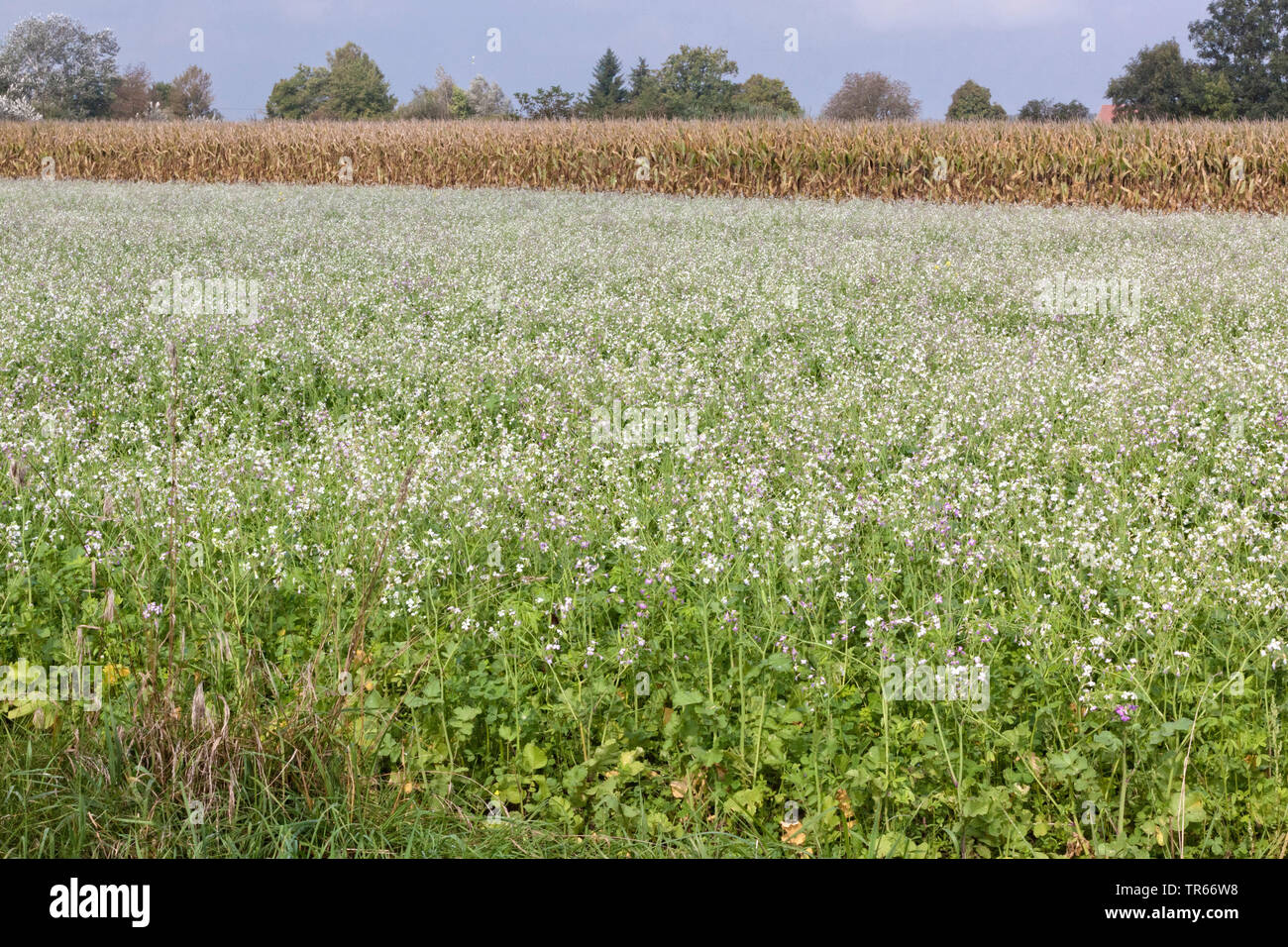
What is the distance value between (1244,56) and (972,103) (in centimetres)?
2562

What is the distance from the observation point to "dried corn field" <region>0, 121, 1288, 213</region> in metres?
28.1

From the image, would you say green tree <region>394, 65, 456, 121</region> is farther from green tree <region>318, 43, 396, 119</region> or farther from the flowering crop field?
the flowering crop field

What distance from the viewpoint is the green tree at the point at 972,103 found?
95312mm

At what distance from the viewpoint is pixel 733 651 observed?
4.30 m

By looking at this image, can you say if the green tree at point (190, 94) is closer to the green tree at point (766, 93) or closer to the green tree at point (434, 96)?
the green tree at point (434, 96)

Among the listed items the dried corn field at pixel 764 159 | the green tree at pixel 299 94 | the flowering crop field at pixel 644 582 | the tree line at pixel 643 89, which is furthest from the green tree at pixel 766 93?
the flowering crop field at pixel 644 582

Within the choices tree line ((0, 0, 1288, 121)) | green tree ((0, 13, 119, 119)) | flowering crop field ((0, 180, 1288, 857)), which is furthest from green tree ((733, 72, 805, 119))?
flowering crop field ((0, 180, 1288, 857))

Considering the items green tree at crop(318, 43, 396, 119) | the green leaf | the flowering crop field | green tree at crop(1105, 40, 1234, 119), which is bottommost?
the green leaf

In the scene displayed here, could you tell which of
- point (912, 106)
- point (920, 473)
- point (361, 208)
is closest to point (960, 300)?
point (920, 473)

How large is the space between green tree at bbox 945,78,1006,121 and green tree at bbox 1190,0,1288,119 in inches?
706

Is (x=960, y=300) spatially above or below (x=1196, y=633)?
above

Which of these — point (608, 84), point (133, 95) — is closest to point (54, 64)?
point (133, 95)

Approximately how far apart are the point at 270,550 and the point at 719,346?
16.6 ft
